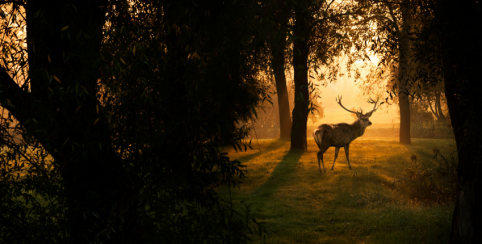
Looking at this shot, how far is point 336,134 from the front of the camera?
1706 centimetres

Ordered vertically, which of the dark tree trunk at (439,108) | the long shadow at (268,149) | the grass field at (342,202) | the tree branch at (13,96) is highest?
the dark tree trunk at (439,108)

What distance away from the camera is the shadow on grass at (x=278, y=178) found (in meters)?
13.5

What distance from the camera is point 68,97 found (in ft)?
13.8

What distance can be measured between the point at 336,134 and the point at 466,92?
33.8 feet

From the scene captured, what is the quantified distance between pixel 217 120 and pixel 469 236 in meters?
5.98

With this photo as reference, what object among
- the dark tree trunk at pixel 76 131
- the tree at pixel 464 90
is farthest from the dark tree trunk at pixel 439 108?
the dark tree trunk at pixel 76 131

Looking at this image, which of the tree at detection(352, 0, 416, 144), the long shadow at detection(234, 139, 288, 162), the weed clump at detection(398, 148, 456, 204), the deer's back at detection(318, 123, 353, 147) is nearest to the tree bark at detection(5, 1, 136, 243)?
the tree at detection(352, 0, 416, 144)

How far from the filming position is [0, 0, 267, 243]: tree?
4215mm

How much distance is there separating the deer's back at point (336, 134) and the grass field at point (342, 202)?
1373 millimetres

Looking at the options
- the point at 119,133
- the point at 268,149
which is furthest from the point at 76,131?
the point at 268,149

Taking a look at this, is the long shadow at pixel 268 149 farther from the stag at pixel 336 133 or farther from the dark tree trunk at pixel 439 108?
the dark tree trunk at pixel 439 108

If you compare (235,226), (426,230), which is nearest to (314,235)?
(426,230)

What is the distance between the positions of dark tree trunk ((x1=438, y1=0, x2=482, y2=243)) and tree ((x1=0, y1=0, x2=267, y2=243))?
3.84 meters

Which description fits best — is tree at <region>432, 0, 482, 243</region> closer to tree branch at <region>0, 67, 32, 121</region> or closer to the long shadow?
tree branch at <region>0, 67, 32, 121</region>
